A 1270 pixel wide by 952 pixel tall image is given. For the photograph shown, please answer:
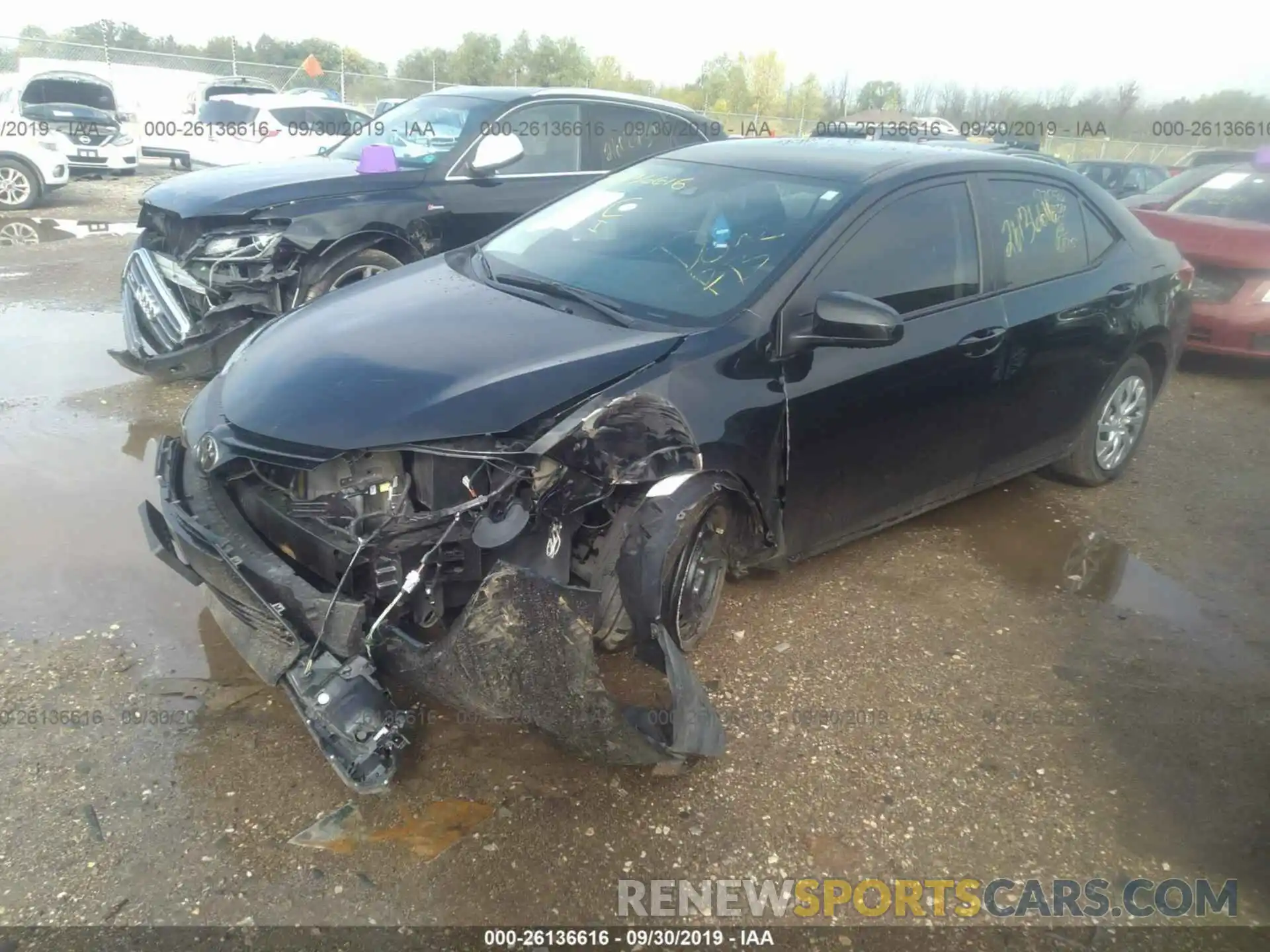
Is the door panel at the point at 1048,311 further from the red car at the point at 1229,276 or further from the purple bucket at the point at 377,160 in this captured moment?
the purple bucket at the point at 377,160

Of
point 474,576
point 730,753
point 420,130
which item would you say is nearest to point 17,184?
point 420,130

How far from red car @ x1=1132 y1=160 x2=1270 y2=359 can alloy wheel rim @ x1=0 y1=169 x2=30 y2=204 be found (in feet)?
42.2

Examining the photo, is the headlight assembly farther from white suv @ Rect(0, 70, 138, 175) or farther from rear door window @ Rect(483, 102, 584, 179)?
white suv @ Rect(0, 70, 138, 175)

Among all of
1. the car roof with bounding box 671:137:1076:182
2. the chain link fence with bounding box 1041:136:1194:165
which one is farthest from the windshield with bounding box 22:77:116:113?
the chain link fence with bounding box 1041:136:1194:165

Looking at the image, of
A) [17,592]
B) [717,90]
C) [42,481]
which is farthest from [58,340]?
[717,90]

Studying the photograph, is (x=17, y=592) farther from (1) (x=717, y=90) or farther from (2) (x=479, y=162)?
(1) (x=717, y=90)

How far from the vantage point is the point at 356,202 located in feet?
19.0

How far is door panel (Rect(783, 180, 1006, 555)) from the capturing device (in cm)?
336

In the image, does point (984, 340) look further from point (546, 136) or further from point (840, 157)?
point (546, 136)

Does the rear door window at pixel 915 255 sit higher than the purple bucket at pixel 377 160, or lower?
lower

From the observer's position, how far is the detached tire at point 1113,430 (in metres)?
4.85

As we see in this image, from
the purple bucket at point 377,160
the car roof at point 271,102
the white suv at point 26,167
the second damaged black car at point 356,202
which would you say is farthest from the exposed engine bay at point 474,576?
the car roof at point 271,102

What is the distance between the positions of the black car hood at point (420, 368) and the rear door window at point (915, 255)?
0.82 m

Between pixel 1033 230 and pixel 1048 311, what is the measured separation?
0.39 m
